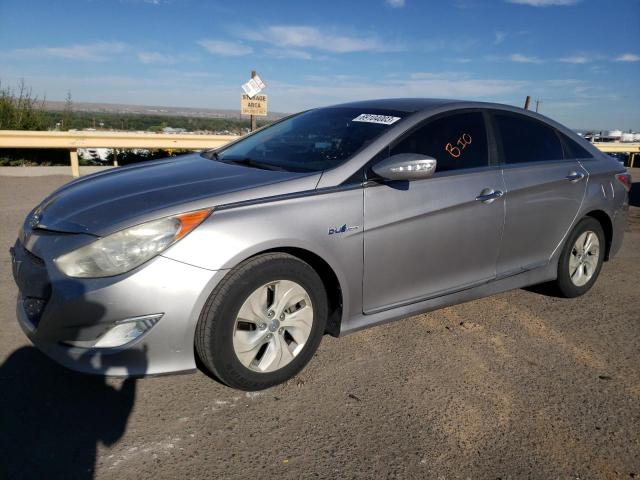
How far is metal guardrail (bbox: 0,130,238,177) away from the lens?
9.93 metres

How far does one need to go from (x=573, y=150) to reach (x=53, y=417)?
13.8 ft

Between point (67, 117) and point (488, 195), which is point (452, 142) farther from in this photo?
point (67, 117)

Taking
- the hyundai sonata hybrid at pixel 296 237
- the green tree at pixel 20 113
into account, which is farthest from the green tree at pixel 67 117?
the hyundai sonata hybrid at pixel 296 237

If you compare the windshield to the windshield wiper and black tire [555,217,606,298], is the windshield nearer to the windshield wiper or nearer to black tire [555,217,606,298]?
the windshield wiper

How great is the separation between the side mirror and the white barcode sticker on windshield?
0.46 m

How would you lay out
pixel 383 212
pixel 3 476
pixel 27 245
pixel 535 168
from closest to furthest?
pixel 3 476 → pixel 27 245 → pixel 383 212 → pixel 535 168

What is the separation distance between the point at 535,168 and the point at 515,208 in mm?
461

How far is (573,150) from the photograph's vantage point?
13.8ft

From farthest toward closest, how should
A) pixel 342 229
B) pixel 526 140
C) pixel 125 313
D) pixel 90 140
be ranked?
1. pixel 90 140
2. pixel 526 140
3. pixel 342 229
4. pixel 125 313

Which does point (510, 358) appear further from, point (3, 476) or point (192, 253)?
point (3, 476)

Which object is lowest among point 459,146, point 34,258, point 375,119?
point 34,258

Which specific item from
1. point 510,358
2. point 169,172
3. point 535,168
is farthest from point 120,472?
point 535,168

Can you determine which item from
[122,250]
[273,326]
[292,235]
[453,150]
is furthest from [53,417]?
→ [453,150]

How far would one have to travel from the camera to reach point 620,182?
4453 millimetres
